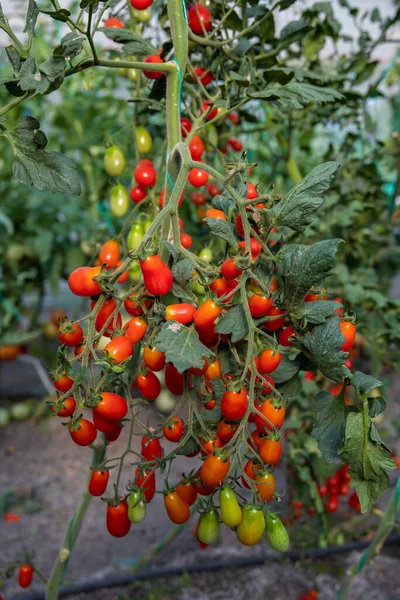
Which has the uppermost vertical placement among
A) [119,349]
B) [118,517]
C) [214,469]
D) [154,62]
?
[154,62]

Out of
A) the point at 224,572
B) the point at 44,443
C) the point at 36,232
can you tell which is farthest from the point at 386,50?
the point at 224,572

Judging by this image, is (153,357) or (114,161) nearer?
(153,357)

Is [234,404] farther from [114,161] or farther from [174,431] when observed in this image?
[114,161]

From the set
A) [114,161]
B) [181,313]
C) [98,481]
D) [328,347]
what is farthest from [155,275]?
[114,161]

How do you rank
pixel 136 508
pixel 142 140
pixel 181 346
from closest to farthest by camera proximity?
pixel 181 346 → pixel 136 508 → pixel 142 140

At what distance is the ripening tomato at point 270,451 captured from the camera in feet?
1.82

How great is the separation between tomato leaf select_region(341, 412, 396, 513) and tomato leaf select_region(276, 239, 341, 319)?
4.2 inches

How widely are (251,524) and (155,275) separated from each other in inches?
9.2

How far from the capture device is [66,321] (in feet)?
1.90

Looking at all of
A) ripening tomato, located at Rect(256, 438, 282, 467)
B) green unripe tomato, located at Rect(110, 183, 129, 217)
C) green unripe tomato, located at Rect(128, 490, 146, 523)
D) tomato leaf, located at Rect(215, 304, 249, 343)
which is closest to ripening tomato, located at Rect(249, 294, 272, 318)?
tomato leaf, located at Rect(215, 304, 249, 343)

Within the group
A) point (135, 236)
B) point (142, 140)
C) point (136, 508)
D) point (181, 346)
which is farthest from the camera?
point (142, 140)

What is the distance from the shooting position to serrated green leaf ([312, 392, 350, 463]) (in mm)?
560

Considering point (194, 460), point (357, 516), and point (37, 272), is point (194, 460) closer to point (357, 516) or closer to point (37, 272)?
point (357, 516)

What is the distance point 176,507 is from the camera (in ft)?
1.93
